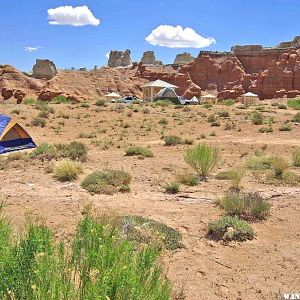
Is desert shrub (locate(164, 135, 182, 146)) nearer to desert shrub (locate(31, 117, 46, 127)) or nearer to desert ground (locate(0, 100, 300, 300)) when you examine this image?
desert ground (locate(0, 100, 300, 300))

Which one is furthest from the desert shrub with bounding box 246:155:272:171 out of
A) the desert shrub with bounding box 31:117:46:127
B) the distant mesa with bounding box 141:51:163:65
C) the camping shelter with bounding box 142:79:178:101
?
the distant mesa with bounding box 141:51:163:65

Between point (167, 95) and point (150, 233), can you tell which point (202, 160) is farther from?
point (167, 95)

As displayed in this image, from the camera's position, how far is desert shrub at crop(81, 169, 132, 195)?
334 inches

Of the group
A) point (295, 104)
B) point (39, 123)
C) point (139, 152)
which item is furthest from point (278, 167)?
point (295, 104)

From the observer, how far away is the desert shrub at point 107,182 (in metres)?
8.49

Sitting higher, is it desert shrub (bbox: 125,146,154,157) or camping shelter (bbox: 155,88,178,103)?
camping shelter (bbox: 155,88,178,103)

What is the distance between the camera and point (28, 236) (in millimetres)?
3279

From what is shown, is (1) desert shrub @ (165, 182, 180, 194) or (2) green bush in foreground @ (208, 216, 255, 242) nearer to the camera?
(2) green bush in foreground @ (208, 216, 255, 242)

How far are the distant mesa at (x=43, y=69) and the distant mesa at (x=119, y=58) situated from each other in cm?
2486

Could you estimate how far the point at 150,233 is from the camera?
18.3 feet

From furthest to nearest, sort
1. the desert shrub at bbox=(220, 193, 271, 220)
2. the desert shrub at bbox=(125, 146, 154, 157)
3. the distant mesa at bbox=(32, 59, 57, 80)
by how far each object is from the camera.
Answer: the distant mesa at bbox=(32, 59, 57, 80)
the desert shrub at bbox=(125, 146, 154, 157)
the desert shrub at bbox=(220, 193, 271, 220)

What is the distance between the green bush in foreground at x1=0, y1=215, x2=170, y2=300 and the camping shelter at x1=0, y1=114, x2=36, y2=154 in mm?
11195

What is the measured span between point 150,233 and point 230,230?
4.18ft

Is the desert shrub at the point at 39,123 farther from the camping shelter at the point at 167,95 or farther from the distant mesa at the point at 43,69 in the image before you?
the distant mesa at the point at 43,69
